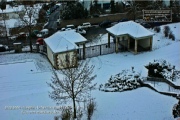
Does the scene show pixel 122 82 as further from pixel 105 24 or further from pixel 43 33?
pixel 105 24

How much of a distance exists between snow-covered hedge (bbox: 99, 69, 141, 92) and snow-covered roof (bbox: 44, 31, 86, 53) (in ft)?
17.2

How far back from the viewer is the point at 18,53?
3672cm

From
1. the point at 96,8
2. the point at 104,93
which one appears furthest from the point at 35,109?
the point at 96,8

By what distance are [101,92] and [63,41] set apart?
7253mm

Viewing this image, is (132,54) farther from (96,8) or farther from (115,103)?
(96,8)

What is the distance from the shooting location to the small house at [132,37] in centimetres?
3434

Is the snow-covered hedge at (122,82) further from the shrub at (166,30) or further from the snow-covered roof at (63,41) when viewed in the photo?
the shrub at (166,30)

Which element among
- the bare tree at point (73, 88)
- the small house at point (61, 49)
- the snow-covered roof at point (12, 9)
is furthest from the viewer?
the snow-covered roof at point (12, 9)

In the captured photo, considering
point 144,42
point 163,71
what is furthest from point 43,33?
point 163,71

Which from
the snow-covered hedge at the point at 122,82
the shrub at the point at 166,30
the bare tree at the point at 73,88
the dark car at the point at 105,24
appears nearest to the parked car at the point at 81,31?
the dark car at the point at 105,24

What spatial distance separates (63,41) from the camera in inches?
1256

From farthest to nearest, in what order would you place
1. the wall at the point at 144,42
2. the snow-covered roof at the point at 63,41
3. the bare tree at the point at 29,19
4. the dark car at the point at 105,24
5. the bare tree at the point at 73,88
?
the dark car at the point at 105,24, the bare tree at the point at 29,19, the wall at the point at 144,42, the snow-covered roof at the point at 63,41, the bare tree at the point at 73,88

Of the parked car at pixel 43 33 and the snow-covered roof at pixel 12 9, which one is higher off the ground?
the snow-covered roof at pixel 12 9

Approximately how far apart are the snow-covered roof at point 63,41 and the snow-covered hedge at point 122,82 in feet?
17.2
